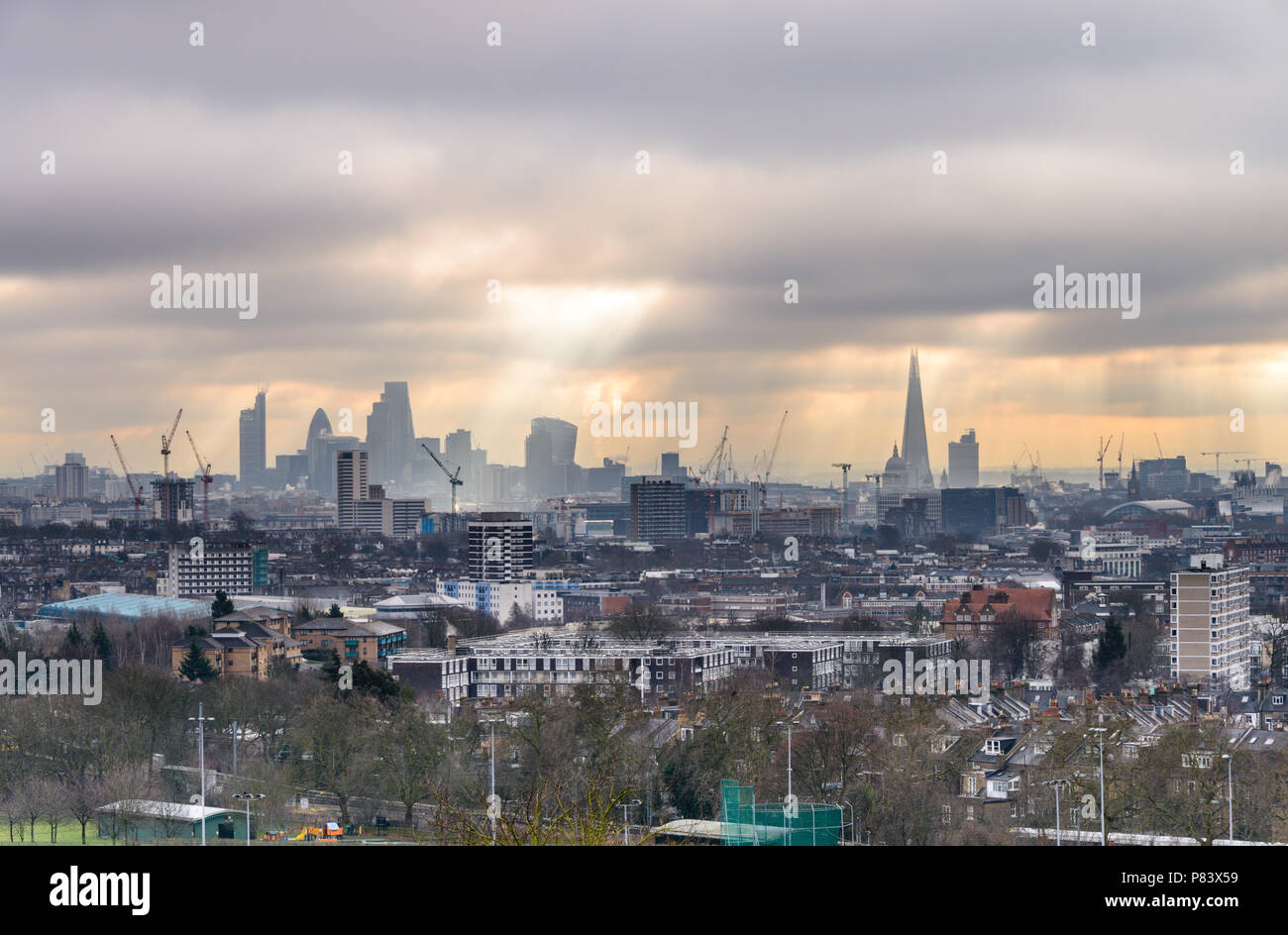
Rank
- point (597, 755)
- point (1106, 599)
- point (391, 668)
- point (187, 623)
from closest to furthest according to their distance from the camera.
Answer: point (597, 755), point (391, 668), point (187, 623), point (1106, 599)

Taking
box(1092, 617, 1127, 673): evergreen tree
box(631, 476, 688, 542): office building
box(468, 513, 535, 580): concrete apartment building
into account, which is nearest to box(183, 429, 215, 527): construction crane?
box(468, 513, 535, 580): concrete apartment building

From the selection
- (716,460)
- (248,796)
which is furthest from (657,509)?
(248,796)

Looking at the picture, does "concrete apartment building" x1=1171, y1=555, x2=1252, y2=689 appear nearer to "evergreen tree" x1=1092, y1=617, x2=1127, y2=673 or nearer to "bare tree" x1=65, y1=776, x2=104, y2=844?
"evergreen tree" x1=1092, y1=617, x2=1127, y2=673

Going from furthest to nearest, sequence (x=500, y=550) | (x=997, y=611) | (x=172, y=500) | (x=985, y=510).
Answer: (x=985, y=510), (x=172, y=500), (x=500, y=550), (x=997, y=611)

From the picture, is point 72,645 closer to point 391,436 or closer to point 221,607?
point 221,607
